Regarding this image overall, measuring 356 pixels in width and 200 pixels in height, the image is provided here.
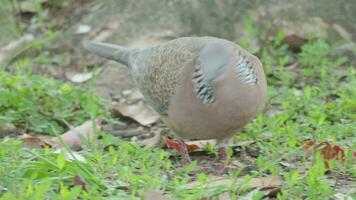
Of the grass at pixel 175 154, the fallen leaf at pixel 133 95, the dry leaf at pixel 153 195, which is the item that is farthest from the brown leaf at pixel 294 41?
the dry leaf at pixel 153 195

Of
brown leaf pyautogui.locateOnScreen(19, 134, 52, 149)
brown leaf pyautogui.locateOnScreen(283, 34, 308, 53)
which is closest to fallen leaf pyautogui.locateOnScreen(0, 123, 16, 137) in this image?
brown leaf pyautogui.locateOnScreen(19, 134, 52, 149)

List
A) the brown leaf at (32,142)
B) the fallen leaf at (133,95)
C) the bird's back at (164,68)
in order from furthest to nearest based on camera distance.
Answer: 1. the fallen leaf at (133,95)
2. the brown leaf at (32,142)
3. the bird's back at (164,68)

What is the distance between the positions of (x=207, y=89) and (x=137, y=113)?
150cm

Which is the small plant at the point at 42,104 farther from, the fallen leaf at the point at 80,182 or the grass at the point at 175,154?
the fallen leaf at the point at 80,182

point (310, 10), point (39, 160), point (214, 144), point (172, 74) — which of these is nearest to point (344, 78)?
point (310, 10)

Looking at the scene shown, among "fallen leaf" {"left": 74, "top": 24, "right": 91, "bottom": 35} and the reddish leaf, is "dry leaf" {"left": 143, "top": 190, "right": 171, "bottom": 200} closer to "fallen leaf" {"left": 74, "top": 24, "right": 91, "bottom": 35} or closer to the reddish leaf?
the reddish leaf

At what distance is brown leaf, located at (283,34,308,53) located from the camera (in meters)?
6.36

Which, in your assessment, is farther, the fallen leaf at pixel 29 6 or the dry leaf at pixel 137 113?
the fallen leaf at pixel 29 6

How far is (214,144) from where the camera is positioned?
15.5 ft

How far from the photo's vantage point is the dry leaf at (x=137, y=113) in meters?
5.41

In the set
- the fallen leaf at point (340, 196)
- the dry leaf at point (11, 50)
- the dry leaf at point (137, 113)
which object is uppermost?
the fallen leaf at point (340, 196)

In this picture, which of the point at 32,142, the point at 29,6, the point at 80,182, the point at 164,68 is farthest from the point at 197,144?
the point at 29,6

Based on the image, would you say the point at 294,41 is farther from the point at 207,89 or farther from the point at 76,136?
the point at 207,89

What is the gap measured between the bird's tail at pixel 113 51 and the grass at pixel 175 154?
0.29 metres
